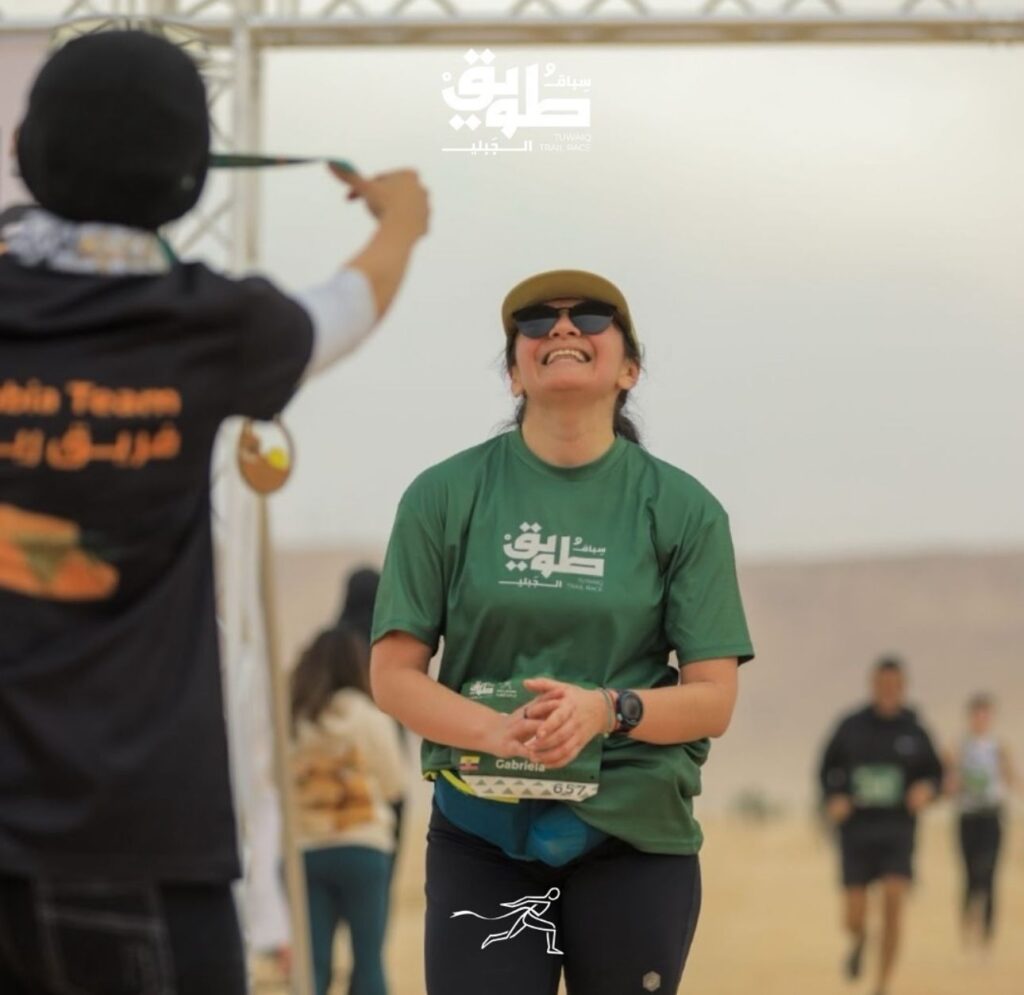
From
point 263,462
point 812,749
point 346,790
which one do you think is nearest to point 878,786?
point 346,790

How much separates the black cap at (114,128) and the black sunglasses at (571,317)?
1276mm

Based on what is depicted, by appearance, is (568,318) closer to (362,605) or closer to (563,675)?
(563,675)

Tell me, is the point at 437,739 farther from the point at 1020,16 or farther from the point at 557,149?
the point at 557,149

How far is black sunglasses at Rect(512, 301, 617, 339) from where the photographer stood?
131 inches

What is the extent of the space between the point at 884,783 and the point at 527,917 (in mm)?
7088

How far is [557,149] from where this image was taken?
995 cm

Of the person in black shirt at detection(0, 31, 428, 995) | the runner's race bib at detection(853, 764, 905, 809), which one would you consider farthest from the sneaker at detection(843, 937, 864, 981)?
the person in black shirt at detection(0, 31, 428, 995)

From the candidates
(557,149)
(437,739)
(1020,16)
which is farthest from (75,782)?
(557,149)

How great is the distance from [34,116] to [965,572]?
27.4m

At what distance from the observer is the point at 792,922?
18219 mm

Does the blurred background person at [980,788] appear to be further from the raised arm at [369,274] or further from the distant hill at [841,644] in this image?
the distant hill at [841,644]

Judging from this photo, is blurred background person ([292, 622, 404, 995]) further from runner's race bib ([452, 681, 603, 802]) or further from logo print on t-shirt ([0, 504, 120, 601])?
logo print on t-shirt ([0, 504, 120, 601])

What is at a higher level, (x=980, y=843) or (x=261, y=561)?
(x=261, y=561)

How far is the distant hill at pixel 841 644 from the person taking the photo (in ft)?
81.3
